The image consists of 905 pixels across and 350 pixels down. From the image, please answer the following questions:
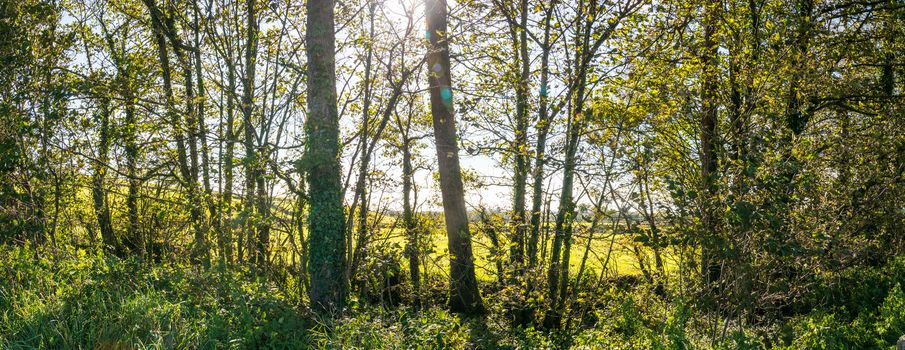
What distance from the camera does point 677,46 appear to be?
31.3 ft

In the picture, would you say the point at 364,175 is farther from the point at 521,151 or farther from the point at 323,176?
the point at 521,151

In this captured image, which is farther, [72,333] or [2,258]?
[2,258]

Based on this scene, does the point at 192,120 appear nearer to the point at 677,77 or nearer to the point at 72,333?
the point at 72,333

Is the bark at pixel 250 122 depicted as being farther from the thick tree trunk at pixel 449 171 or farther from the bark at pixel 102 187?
the thick tree trunk at pixel 449 171

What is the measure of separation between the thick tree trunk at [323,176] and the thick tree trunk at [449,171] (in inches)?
90.6

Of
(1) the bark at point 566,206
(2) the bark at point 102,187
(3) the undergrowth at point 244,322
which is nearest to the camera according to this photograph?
(3) the undergrowth at point 244,322

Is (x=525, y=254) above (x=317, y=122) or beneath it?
beneath

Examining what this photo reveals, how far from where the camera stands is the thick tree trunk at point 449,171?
35.8 feet

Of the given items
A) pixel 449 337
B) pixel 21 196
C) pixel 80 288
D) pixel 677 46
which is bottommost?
pixel 449 337

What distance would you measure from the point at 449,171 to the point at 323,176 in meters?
2.79

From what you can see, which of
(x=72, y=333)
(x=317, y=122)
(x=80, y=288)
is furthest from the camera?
(x=317, y=122)

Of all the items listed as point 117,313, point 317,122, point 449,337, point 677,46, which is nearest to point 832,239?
point 449,337

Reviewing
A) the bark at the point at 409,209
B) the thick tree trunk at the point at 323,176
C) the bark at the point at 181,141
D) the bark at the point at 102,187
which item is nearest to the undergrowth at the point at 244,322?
the thick tree trunk at the point at 323,176

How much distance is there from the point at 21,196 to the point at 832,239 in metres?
9.91
